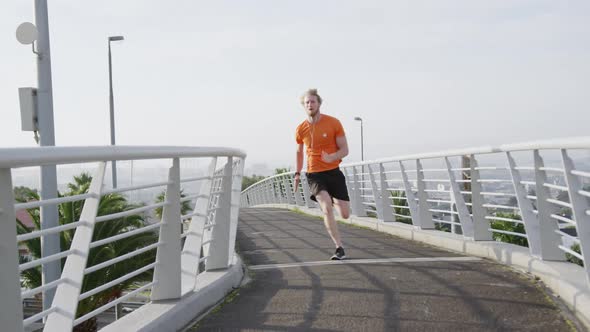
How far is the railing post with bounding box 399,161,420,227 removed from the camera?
10805 millimetres

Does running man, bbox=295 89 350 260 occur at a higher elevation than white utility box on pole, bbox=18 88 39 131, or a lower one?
lower

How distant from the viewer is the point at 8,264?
323 centimetres

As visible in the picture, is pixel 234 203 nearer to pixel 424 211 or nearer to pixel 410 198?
pixel 424 211

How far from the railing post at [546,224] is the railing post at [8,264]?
466 centimetres

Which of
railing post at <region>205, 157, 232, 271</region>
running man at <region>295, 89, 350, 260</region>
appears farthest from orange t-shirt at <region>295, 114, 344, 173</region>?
railing post at <region>205, 157, 232, 271</region>

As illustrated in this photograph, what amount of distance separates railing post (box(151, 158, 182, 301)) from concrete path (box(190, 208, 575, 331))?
0.34 meters

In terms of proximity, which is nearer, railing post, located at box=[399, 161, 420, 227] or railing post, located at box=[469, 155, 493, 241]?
railing post, located at box=[469, 155, 493, 241]

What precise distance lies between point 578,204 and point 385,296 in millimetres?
1593

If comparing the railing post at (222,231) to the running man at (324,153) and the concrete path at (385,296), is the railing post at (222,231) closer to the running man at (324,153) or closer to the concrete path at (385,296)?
the concrete path at (385,296)

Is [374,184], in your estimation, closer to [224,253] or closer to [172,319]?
[224,253]

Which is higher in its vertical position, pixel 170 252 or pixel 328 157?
pixel 328 157

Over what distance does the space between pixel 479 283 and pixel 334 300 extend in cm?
139

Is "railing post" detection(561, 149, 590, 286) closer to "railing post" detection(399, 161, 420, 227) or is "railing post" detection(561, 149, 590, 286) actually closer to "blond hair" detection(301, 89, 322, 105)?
"blond hair" detection(301, 89, 322, 105)

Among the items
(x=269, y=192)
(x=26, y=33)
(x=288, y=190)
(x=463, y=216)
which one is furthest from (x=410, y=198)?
(x=269, y=192)
